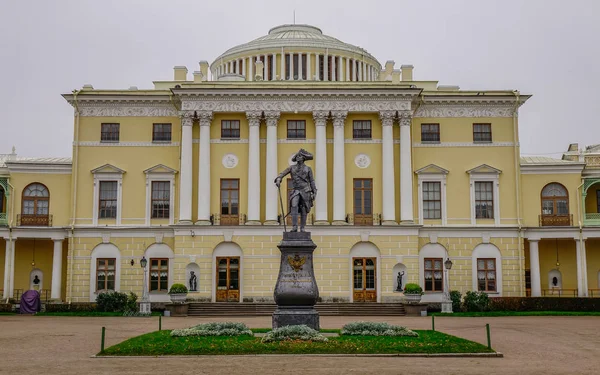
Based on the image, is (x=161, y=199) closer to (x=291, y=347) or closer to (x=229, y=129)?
(x=229, y=129)

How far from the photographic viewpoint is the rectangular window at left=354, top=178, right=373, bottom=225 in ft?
164

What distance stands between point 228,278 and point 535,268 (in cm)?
2017

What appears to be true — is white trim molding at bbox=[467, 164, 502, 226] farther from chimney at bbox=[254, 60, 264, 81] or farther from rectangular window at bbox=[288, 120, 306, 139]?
chimney at bbox=[254, 60, 264, 81]

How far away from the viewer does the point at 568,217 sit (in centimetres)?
5081

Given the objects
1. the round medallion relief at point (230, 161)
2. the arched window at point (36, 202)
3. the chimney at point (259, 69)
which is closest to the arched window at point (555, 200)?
the round medallion relief at point (230, 161)

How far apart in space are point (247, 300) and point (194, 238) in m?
5.17

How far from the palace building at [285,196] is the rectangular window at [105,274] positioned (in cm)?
13

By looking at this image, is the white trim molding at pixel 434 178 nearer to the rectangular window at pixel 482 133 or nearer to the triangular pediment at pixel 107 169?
the rectangular window at pixel 482 133

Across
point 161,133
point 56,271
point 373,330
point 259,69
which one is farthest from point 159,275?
point 373,330

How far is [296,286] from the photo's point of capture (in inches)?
1020

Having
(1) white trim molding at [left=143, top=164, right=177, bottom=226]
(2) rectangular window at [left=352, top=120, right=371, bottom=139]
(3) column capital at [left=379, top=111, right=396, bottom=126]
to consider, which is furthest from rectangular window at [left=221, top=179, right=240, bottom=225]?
(3) column capital at [left=379, top=111, right=396, bottom=126]

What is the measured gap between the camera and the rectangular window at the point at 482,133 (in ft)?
169

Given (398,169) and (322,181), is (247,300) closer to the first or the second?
(322,181)

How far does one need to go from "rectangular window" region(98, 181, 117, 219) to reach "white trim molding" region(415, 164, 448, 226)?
793 inches
